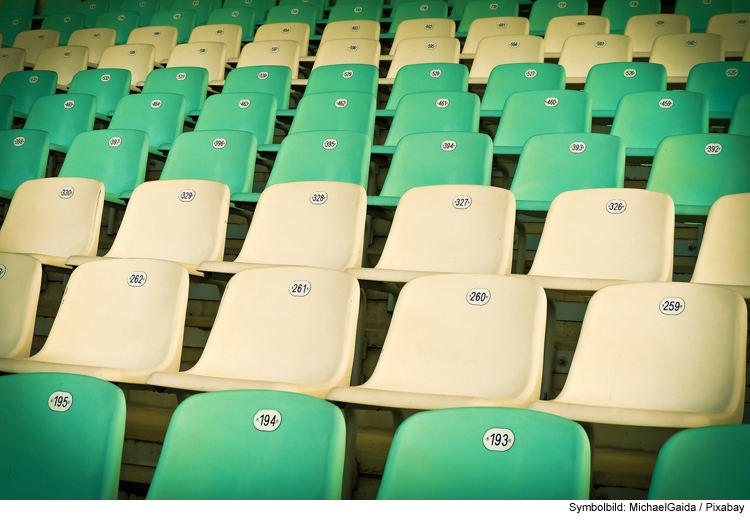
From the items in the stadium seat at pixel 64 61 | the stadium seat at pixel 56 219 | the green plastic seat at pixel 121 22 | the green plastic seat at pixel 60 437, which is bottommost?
the green plastic seat at pixel 60 437

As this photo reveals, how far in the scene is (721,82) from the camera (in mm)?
2758

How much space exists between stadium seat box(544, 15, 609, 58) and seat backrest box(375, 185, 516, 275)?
2.02 metres

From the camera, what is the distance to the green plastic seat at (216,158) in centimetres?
251

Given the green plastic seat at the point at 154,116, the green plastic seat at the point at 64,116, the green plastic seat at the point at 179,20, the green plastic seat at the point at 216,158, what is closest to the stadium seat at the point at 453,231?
the green plastic seat at the point at 216,158

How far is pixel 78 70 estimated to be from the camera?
3.93 meters

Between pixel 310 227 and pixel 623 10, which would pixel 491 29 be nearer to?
pixel 623 10

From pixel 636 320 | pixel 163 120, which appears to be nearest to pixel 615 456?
pixel 636 320

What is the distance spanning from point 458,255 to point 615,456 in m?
0.61

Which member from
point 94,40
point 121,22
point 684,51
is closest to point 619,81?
point 684,51

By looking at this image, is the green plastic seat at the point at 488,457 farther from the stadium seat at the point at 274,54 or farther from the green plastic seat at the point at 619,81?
the stadium seat at the point at 274,54

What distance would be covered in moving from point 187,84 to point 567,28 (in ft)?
6.27

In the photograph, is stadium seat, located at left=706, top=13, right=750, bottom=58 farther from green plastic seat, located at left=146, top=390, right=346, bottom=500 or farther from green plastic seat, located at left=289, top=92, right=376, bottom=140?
green plastic seat, located at left=146, top=390, right=346, bottom=500

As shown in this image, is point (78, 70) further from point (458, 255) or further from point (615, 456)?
point (615, 456)

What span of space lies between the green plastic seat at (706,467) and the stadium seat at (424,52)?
2902 mm
